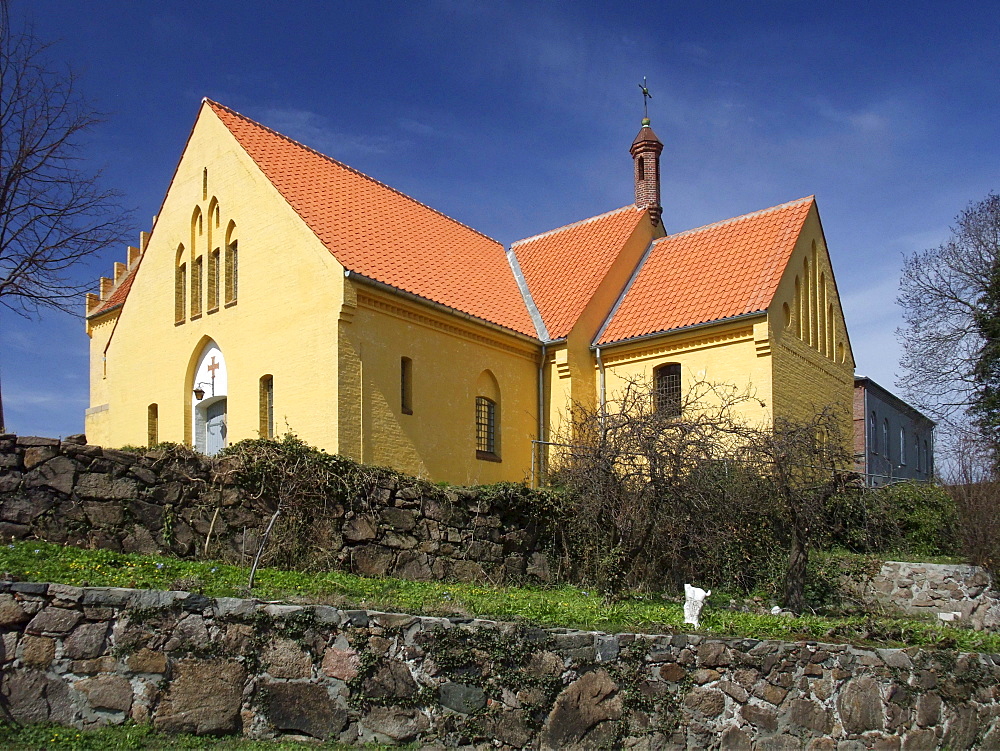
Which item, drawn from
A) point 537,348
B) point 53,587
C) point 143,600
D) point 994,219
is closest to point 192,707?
point 143,600

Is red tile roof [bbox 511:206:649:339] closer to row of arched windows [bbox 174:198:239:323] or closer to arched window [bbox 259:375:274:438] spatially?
arched window [bbox 259:375:274:438]

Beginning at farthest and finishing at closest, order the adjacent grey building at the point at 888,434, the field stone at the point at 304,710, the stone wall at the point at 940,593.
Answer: the adjacent grey building at the point at 888,434 → the stone wall at the point at 940,593 → the field stone at the point at 304,710

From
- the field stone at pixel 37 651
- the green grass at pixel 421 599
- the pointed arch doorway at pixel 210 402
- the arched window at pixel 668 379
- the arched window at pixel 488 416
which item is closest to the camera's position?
the field stone at pixel 37 651

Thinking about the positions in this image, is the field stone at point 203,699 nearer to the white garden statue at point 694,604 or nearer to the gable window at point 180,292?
the white garden statue at point 694,604

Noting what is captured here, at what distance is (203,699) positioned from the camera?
7.95 metres

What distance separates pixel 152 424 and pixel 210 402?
7.61 ft

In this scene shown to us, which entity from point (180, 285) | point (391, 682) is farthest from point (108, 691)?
point (180, 285)

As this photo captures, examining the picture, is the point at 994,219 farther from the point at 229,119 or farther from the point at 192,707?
the point at 192,707

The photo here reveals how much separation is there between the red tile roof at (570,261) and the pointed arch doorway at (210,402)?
26.8 feet

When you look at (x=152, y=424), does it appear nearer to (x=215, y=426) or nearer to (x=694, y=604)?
(x=215, y=426)

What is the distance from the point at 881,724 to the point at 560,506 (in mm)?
6691

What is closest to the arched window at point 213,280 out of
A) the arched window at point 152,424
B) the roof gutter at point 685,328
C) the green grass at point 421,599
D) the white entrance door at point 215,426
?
the white entrance door at point 215,426

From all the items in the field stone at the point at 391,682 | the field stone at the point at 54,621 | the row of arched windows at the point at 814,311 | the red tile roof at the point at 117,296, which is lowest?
the field stone at the point at 391,682

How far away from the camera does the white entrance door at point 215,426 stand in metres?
Result: 20.6
